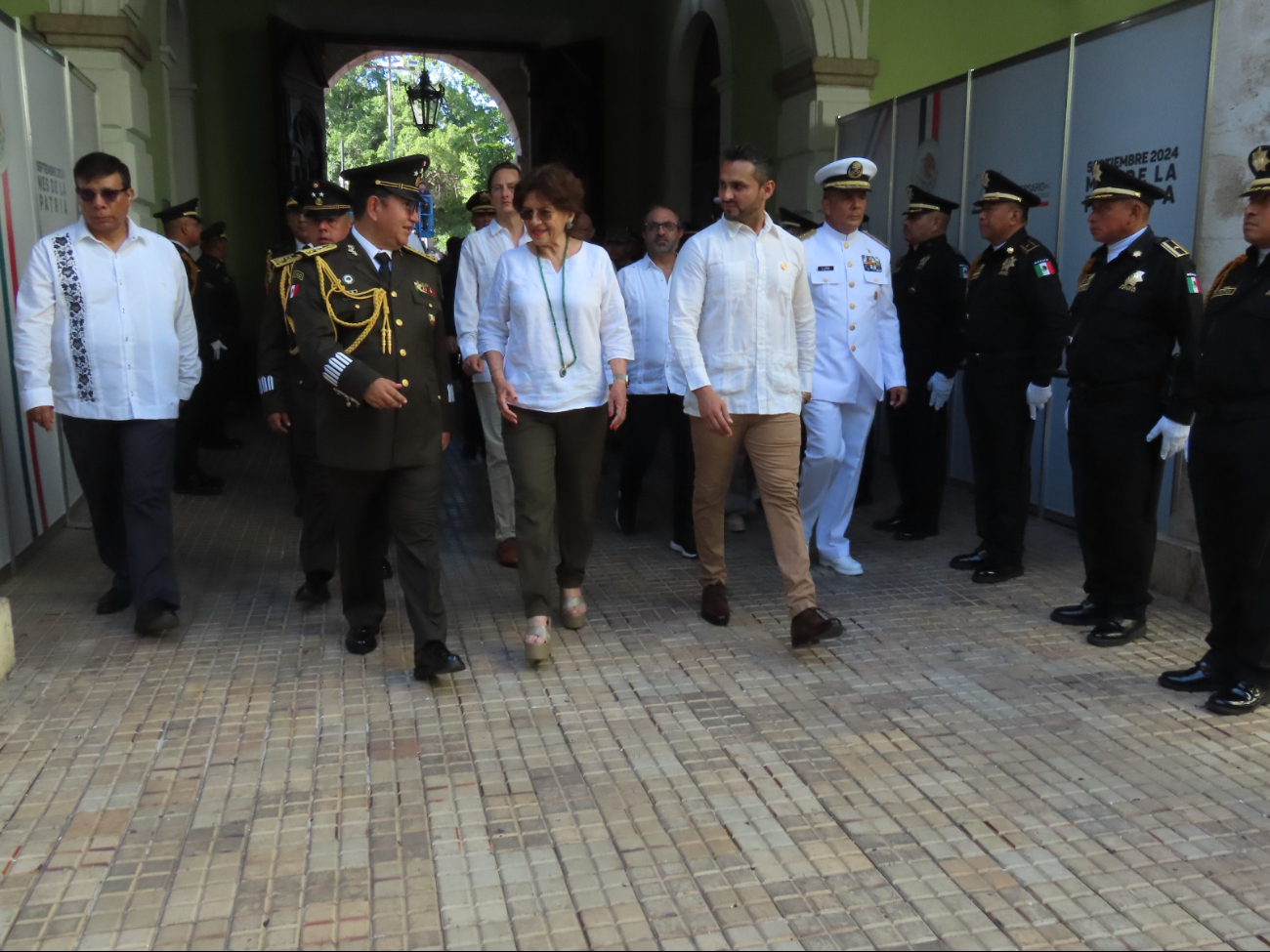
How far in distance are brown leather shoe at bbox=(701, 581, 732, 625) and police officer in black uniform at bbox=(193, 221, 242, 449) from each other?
15.7 feet

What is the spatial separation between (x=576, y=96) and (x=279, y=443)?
20.8 ft

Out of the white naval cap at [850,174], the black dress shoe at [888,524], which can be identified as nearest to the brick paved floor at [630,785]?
the black dress shoe at [888,524]

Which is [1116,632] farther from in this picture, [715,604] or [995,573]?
[715,604]

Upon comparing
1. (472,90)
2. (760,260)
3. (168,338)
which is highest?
(472,90)

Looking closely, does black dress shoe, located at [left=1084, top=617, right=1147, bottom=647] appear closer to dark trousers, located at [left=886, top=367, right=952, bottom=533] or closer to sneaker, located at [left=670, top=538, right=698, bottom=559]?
dark trousers, located at [left=886, top=367, right=952, bottom=533]

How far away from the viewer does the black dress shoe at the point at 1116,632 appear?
450cm

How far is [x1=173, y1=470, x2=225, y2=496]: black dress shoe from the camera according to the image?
762cm

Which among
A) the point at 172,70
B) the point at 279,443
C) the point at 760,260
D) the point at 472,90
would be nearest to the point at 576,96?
the point at 172,70

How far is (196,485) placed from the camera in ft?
25.2

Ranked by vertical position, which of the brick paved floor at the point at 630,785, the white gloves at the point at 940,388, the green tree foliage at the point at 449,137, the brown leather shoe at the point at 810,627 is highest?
the green tree foliage at the point at 449,137

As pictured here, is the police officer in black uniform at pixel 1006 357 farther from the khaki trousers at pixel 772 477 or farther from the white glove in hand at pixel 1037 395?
the khaki trousers at pixel 772 477

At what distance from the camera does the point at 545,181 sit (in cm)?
418

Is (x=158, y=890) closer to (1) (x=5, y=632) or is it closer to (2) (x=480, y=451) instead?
(1) (x=5, y=632)

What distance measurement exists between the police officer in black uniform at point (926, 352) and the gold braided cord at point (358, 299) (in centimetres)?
320
